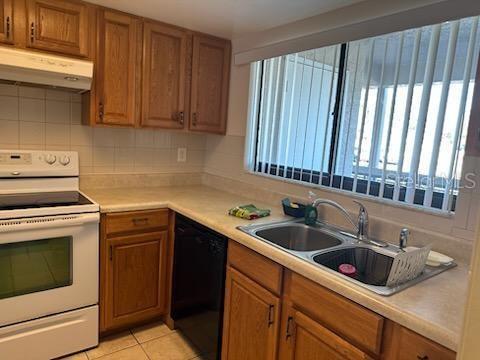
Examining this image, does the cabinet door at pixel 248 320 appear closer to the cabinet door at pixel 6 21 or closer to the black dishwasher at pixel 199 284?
the black dishwasher at pixel 199 284

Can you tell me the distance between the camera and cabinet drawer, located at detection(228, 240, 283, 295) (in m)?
1.44

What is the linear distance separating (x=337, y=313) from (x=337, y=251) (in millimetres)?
384

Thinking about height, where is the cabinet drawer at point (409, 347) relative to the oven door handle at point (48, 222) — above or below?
below

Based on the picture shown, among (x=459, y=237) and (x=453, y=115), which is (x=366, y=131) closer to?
(x=453, y=115)

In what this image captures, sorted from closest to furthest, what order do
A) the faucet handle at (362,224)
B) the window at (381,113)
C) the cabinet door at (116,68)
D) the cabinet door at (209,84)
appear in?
the window at (381,113) < the faucet handle at (362,224) < the cabinet door at (116,68) < the cabinet door at (209,84)

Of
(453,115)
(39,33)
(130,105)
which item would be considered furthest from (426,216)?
(39,33)

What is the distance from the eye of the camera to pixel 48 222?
5.74ft

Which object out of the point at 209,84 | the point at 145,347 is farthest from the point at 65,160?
the point at 145,347

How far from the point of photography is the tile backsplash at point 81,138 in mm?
2123

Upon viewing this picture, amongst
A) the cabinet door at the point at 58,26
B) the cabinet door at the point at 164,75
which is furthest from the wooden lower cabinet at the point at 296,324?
the cabinet door at the point at 58,26

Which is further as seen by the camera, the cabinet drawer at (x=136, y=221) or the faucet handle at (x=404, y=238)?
the cabinet drawer at (x=136, y=221)

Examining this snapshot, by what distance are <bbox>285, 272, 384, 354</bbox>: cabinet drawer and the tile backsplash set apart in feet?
5.61

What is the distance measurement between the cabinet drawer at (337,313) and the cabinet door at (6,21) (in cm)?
192

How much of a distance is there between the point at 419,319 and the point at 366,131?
3.47 feet
